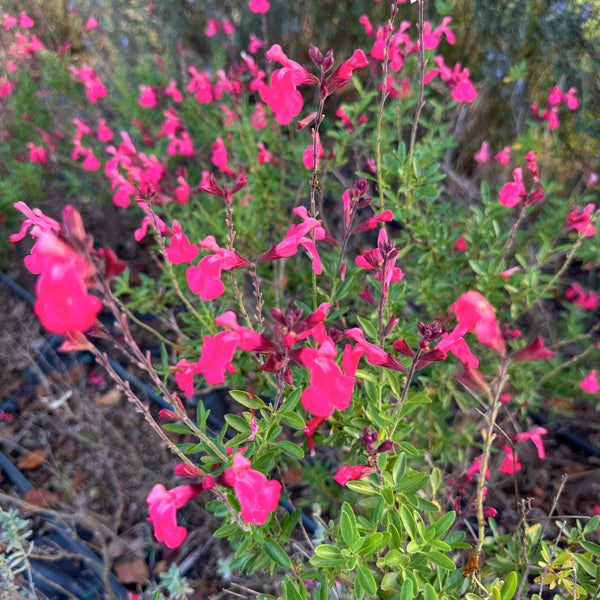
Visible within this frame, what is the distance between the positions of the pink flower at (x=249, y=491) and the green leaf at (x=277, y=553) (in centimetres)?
34

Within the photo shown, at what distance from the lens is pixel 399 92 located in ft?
9.14

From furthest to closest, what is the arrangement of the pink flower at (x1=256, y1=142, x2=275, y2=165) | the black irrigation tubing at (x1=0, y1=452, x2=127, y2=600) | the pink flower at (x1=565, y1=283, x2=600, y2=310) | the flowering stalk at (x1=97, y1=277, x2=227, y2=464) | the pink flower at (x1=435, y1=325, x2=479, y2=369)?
the pink flower at (x1=256, y1=142, x2=275, y2=165) < the pink flower at (x1=565, y1=283, x2=600, y2=310) < the black irrigation tubing at (x1=0, y1=452, x2=127, y2=600) < the pink flower at (x1=435, y1=325, x2=479, y2=369) < the flowering stalk at (x1=97, y1=277, x2=227, y2=464)

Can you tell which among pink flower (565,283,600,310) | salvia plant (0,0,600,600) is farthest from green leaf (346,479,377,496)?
pink flower (565,283,600,310)

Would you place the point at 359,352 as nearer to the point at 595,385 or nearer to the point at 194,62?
the point at 595,385

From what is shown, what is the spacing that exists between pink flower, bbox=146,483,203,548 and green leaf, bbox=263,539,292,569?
1.30 feet

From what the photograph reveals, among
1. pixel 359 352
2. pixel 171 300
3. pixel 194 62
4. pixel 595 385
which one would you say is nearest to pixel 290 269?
pixel 171 300

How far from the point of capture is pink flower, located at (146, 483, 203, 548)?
1048 millimetres

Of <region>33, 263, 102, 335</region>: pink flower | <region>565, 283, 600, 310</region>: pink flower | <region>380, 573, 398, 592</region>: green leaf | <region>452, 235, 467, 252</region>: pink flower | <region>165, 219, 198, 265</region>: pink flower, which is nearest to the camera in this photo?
<region>33, 263, 102, 335</region>: pink flower

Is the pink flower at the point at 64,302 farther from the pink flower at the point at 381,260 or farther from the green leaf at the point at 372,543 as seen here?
the green leaf at the point at 372,543

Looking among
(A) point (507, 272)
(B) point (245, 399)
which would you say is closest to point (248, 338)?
(B) point (245, 399)

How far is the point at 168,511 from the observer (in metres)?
1.06

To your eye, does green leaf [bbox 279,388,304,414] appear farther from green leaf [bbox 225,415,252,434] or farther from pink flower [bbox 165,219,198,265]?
pink flower [bbox 165,219,198,265]

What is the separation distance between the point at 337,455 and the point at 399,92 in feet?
7.53

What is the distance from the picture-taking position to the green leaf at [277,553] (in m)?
1.34
